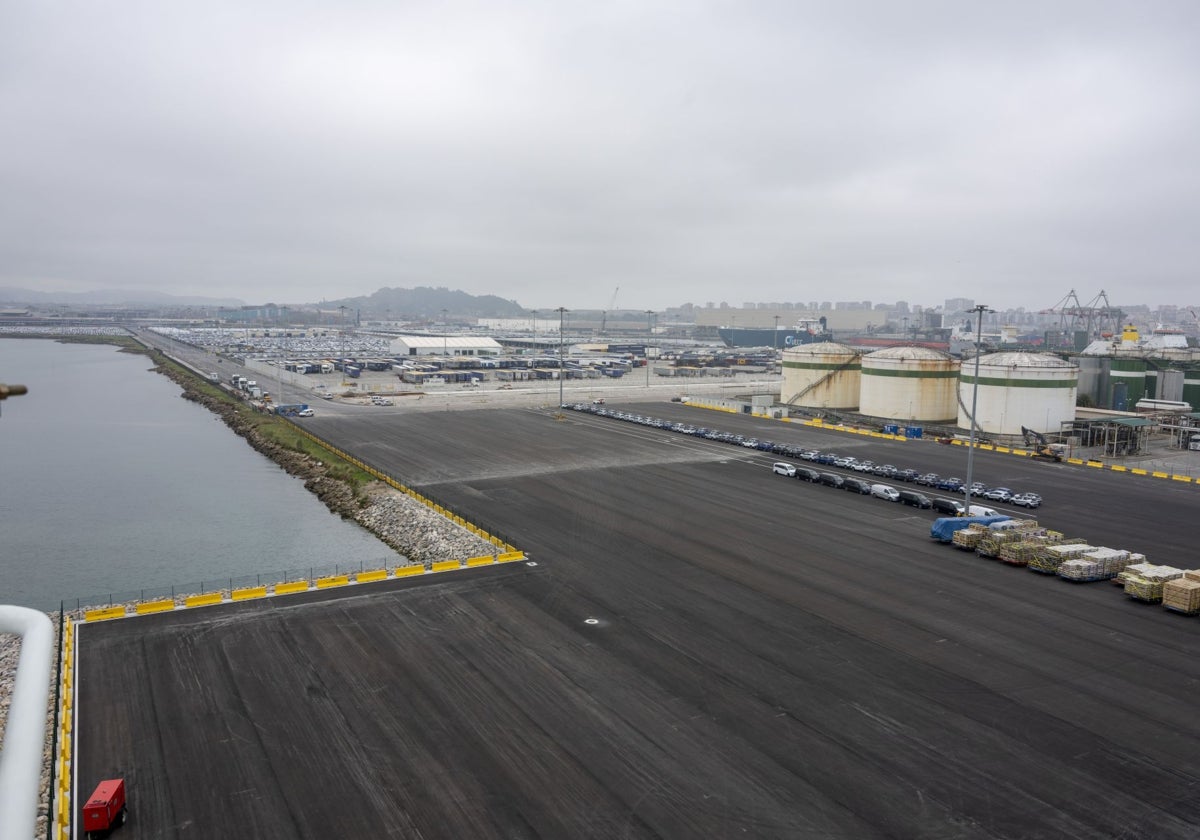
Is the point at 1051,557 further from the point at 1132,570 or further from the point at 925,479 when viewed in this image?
the point at 925,479

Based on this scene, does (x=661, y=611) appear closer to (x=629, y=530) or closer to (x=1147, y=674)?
(x=629, y=530)

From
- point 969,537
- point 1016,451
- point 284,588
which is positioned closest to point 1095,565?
point 969,537

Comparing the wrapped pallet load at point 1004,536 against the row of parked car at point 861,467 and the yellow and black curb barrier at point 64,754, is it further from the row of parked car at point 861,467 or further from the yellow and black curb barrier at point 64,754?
the yellow and black curb barrier at point 64,754

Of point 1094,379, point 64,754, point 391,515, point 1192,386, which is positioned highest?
point 1094,379

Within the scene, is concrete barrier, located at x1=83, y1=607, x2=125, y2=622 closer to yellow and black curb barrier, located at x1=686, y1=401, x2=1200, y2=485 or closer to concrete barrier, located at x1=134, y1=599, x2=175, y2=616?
concrete barrier, located at x1=134, y1=599, x2=175, y2=616

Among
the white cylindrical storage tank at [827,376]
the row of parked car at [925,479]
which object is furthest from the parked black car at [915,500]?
the white cylindrical storage tank at [827,376]
